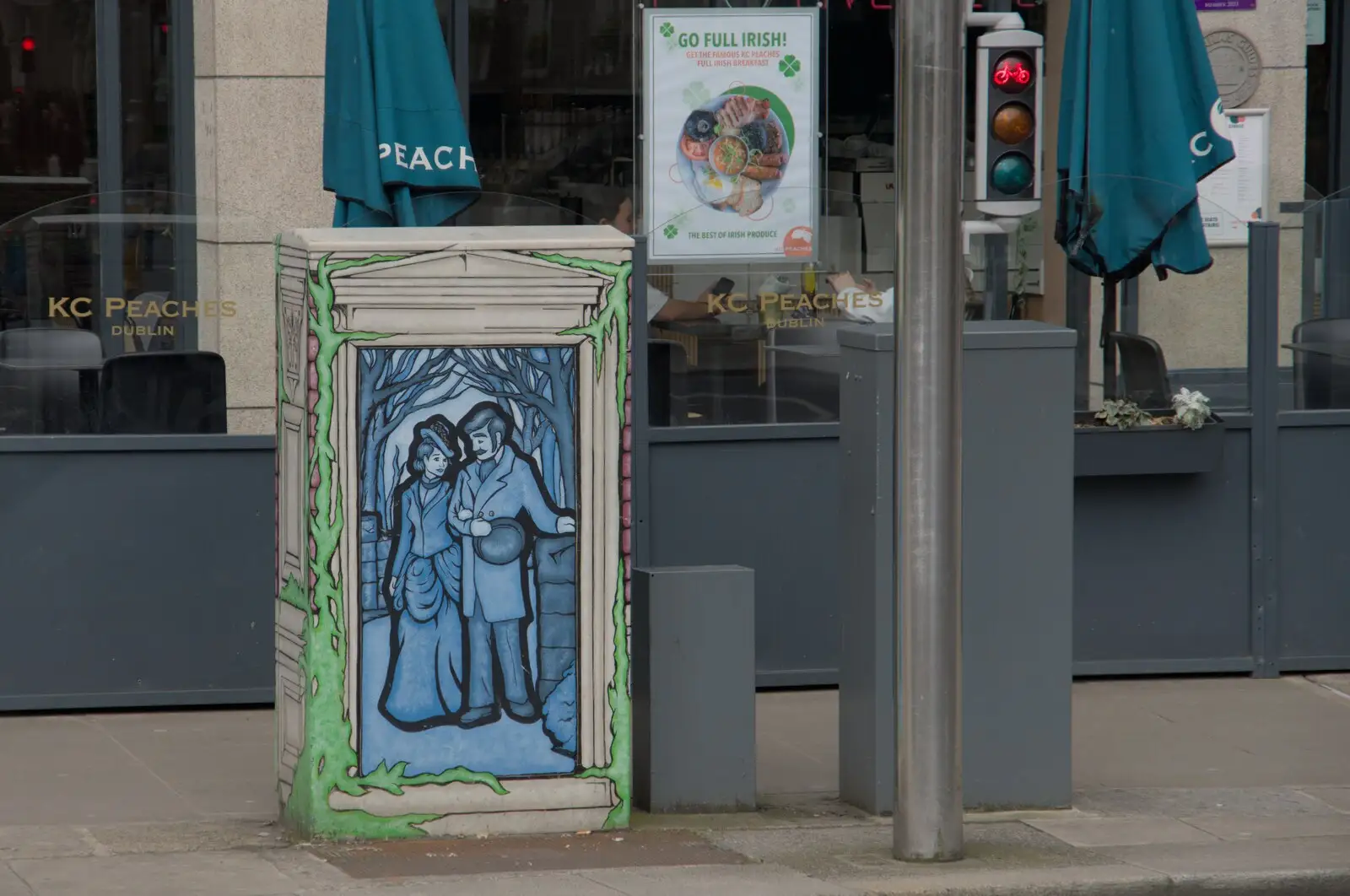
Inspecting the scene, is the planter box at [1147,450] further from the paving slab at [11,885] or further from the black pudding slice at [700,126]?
the paving slab at [11,885]

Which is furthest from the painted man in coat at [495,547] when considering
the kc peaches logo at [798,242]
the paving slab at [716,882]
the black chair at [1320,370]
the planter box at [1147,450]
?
the black chair at [1320,370]

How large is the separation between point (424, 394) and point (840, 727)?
2052 mm

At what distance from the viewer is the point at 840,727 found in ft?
24.1

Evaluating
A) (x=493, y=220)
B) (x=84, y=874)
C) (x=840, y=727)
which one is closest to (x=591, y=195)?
(x=493, y=220)

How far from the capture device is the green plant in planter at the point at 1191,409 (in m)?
9.20

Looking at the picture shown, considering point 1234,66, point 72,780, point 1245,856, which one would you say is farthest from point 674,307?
point 1234,66

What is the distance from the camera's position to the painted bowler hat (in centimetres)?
657

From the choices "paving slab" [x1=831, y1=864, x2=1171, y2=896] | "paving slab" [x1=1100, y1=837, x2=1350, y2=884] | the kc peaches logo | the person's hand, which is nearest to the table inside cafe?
the person's hand

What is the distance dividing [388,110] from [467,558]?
9.28 ft

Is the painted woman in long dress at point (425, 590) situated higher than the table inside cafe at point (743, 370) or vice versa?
the table inside cafe at point (743, 370)

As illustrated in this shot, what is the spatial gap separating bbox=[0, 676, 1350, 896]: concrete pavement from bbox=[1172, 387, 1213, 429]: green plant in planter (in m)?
1.34

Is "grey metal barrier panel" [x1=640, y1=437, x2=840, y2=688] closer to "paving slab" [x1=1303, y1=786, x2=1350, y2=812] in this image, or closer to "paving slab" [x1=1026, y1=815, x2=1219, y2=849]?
"paving slab" [x1=1026, y1=815, x2=1219, y2=849]

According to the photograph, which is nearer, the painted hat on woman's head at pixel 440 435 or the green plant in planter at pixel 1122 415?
the painted hat on woman's head at pixel 440 435

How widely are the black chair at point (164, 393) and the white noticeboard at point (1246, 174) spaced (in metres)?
5.92
